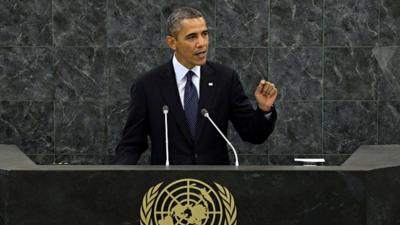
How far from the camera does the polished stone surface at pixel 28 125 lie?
858 cm

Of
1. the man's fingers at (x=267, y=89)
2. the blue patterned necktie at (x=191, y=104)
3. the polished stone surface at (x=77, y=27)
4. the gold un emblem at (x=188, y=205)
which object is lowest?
the gold un emblem at (x=188, y=205)

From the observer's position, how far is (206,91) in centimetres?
510

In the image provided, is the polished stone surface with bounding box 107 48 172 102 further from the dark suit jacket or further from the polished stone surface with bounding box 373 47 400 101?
the dark suit jacket

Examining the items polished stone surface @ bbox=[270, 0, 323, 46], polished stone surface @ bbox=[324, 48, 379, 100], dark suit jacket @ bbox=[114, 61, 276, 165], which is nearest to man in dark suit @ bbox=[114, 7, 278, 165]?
dark suit jacket @ bbox=[114, 61, 276, 165]

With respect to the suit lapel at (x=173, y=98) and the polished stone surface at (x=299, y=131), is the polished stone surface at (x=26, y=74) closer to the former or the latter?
the polished stone surface at (x=299, y=131)

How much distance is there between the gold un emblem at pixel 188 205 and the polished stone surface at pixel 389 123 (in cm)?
464

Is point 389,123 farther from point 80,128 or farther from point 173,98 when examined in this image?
point 173,98

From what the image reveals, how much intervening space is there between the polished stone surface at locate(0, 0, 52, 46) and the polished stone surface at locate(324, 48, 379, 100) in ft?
8.40

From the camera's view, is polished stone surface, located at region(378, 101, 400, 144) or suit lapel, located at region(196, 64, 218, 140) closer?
suit lapel, located at region(196, 64, 218, 140)

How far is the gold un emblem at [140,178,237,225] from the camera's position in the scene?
4.20 metres

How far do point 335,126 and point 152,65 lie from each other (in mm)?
Answer: 1768

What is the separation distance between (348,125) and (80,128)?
2.45 meters

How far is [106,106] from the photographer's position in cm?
857

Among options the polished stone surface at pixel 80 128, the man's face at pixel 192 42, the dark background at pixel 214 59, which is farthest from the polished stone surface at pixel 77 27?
the man's face at pixel 192 42
